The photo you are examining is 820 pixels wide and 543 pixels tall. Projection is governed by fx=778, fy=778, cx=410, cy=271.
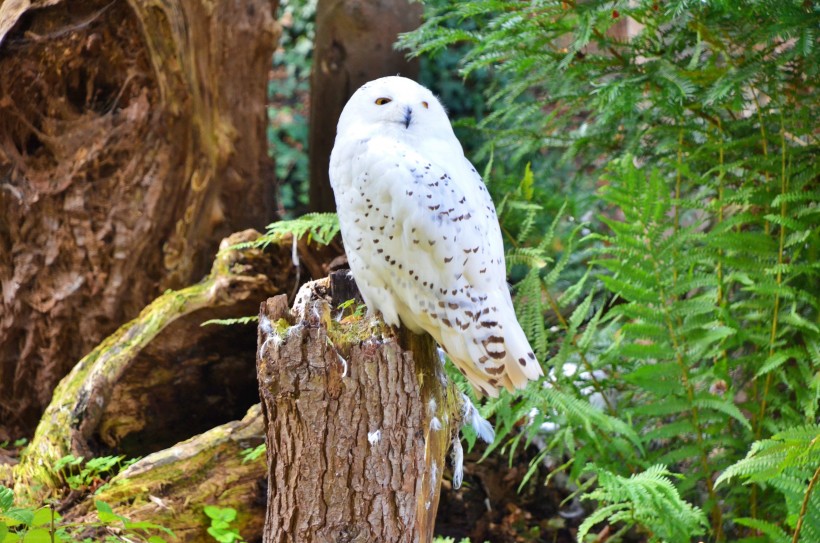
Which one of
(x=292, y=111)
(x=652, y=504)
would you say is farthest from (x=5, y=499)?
(x=292, y=111)

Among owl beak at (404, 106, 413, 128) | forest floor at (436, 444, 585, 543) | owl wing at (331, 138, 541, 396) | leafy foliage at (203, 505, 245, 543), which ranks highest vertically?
owl beak at (404, 106, 413, 128)

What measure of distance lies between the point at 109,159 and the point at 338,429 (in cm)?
203

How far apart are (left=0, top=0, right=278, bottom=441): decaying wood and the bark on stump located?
0.40 m

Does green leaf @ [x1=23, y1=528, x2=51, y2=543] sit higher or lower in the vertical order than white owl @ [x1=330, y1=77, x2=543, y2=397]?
lower

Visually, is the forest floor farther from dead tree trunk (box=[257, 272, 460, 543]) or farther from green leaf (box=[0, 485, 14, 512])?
green leaf (box=[0, 485, 14, 512])

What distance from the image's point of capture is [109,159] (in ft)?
11.1

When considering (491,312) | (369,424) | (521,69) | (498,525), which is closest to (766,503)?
(498,525)

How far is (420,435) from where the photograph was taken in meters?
2.01

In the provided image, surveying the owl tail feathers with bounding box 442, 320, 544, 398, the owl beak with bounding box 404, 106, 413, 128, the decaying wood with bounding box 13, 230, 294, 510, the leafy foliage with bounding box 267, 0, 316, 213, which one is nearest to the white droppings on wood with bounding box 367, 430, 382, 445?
the owl tail feathers with bounding box 442, 320, 544, 398

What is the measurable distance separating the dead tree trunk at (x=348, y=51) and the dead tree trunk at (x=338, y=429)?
8.32ft

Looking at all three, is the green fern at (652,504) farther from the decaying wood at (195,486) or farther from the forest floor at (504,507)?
the decaying wood at (195,486)

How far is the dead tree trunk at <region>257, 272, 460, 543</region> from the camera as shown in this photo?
6.31ft

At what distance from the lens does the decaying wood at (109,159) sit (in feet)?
10.5

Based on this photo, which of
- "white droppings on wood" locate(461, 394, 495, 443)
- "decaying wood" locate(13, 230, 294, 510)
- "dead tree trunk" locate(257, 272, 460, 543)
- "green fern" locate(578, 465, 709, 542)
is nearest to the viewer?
"dead tree trunk" locate(257, 272, 460, 543)
